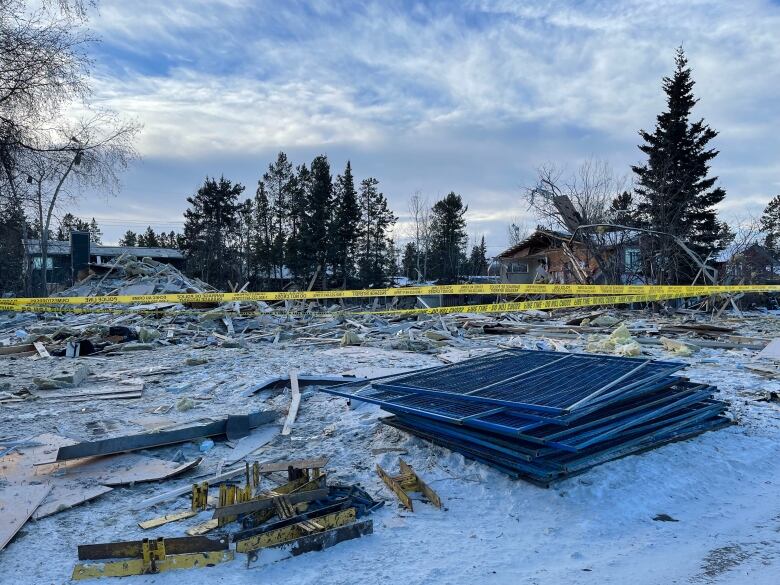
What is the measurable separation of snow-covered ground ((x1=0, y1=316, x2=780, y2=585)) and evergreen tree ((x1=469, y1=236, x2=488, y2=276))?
181ft

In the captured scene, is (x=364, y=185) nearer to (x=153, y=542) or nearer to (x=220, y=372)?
(x=220, y=372)

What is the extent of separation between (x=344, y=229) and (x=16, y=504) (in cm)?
4277

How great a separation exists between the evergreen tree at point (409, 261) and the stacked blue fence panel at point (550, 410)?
173 feet

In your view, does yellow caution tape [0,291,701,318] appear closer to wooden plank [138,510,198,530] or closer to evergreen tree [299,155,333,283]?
wooden plank [138,510,198,530]

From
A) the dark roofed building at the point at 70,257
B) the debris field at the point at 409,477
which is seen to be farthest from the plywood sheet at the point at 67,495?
the dark roofed building at the point at 70,257

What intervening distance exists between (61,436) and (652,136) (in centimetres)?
3666

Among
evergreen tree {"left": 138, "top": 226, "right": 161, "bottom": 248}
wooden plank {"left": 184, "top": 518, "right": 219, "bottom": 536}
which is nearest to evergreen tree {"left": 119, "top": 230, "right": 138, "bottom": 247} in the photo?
evergreen tree {"left": 138, "top": 226, "right": 161, "bottom": 248}

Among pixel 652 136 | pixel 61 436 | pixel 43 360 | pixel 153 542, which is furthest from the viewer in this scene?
pixel 652 136

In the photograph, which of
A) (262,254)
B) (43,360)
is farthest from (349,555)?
(262,254)

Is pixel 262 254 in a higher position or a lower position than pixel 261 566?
higher

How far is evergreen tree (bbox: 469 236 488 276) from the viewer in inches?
2447

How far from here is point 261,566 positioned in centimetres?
356

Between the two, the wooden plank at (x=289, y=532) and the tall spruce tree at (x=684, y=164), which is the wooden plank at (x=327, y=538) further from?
the tall spruce tree at (x=684, y=164)

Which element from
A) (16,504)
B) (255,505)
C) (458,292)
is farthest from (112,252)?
(255,505)
